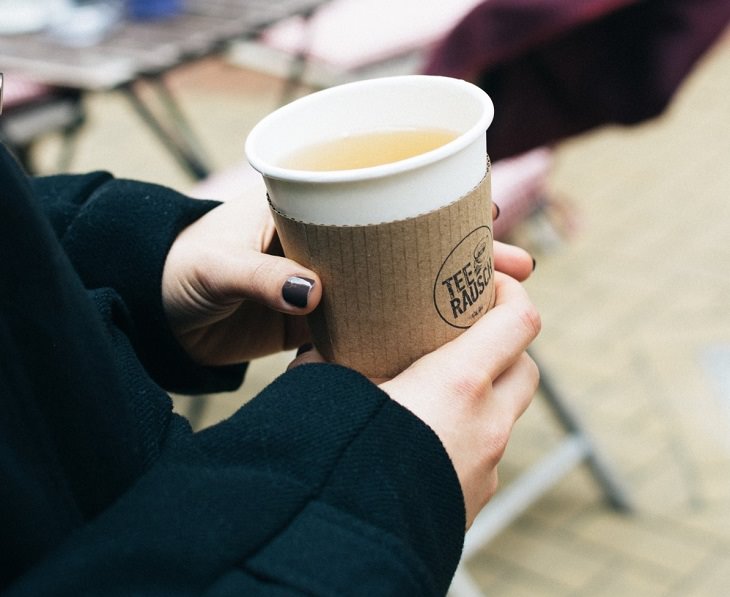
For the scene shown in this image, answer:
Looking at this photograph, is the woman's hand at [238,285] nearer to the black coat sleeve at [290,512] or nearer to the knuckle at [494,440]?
the black coat sleeve at [290,512]

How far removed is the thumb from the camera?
81 cm

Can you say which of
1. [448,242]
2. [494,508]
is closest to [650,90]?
[494,508]

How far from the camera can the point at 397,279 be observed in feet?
2.58

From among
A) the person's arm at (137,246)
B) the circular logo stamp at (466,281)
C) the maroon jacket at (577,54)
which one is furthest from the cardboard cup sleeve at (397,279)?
the maroon jacket at (577,54)

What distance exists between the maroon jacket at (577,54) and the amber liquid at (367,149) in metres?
0.90

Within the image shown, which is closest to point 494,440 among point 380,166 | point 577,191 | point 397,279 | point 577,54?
point 397,279

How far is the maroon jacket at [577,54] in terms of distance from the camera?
1713 mm

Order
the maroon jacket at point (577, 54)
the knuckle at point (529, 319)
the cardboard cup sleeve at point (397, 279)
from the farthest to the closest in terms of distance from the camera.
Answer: the maroon jacket at point (577, 54) → the knuckle at point (529, 319) → the cardboard cup sleeve at point (397, 279)

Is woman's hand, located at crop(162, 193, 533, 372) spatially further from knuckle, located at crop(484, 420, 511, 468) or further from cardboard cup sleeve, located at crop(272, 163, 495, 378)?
knuckle, located at crop(484, 420, 511, 468)

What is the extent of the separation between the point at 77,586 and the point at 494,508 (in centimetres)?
163

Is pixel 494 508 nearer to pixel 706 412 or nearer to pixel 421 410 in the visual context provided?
pixel 706 412

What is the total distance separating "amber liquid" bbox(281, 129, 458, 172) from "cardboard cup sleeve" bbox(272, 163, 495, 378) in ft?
0.27

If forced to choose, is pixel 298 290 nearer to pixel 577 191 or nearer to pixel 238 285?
pixel 238 285

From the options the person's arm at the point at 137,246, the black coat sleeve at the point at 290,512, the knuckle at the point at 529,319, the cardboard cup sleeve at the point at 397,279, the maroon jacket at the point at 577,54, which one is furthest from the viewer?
the maroon jacket at the point at 577,54
